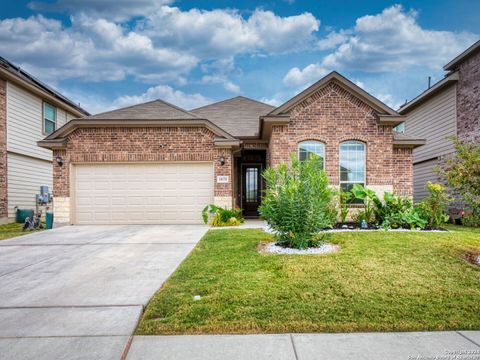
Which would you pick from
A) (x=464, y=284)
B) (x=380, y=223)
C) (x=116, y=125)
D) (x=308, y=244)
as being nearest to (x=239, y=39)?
(x=116, y=125)

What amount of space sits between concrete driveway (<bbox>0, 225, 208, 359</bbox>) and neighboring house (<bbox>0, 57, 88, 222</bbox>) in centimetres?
632

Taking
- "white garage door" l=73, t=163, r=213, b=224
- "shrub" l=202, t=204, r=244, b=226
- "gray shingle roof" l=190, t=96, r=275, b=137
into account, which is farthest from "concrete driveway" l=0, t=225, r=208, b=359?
"gray shingle roof" l=190, t=96, r=275, b=137

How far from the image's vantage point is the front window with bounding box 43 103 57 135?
16172 millimetres

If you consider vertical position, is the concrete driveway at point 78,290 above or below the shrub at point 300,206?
below

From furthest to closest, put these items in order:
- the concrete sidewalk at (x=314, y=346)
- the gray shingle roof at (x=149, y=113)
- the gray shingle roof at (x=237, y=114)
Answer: the gray shingle roof at (x=237, y=114) < the gray shingle roof at (x=149, y=113) < the concrete sidewalk at (x=314, y=346)

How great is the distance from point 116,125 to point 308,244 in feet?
27.4

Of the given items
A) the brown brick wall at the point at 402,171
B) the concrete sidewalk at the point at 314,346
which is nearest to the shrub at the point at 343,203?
the brown brick wall at the point at 402,171

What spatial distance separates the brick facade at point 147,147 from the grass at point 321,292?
19.1 ft

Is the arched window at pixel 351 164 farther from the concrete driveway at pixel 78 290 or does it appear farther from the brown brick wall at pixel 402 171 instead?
the concrete driveway at pixel 78 290

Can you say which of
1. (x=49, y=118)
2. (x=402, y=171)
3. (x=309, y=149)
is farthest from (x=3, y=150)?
(x=402, y=171)

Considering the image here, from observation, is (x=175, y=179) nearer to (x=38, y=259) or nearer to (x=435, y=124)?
(x=38, y=259)

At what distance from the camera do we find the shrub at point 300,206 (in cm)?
646

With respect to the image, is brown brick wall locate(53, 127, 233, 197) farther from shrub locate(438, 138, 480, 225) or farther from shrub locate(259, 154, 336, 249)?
shrub locate(438, 138, 480, 225)

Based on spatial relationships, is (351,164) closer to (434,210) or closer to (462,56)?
(434,210)
